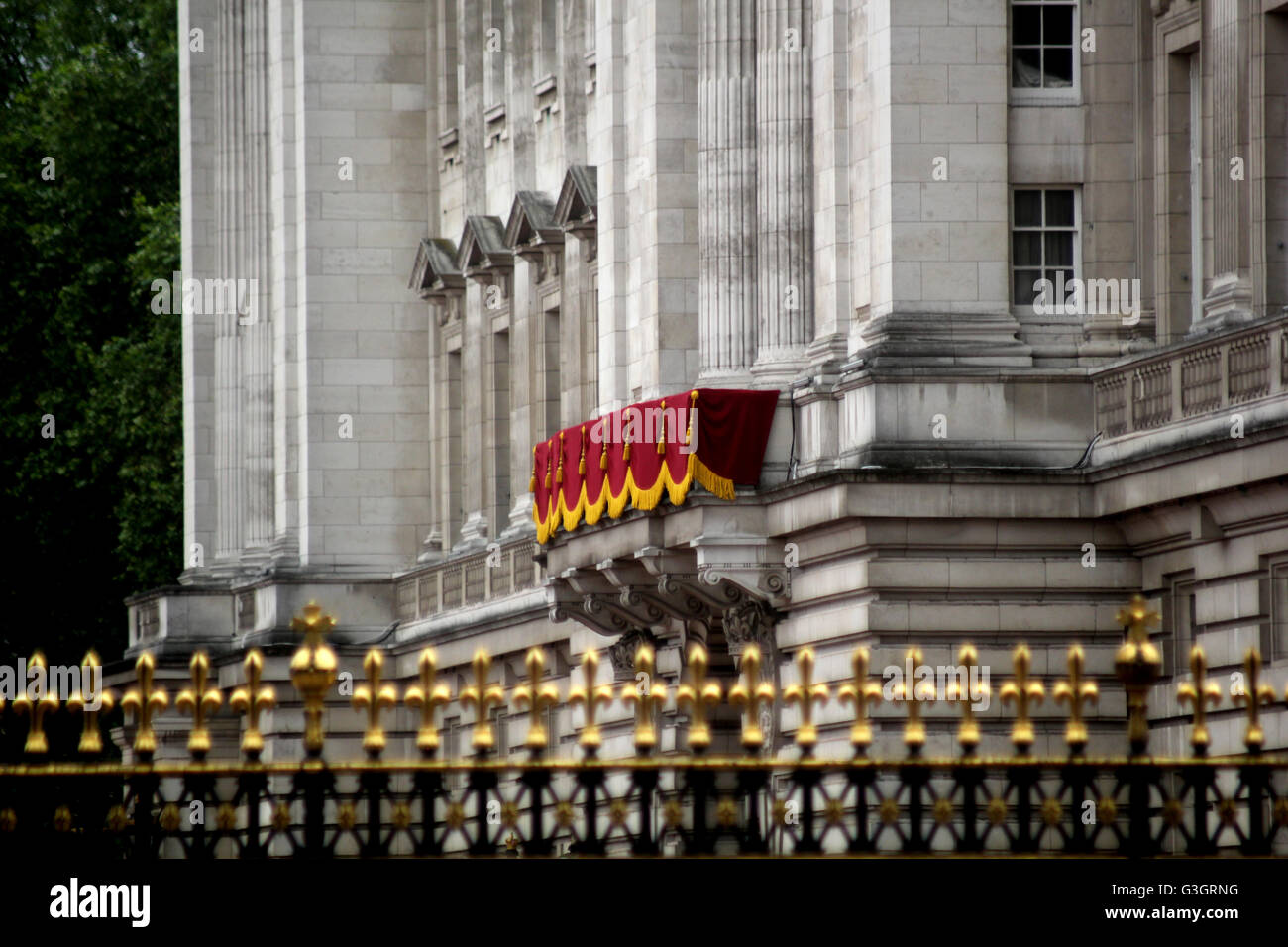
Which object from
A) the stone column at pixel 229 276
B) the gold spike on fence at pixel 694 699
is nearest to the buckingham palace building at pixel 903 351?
the gold spike on fence at pixel 694 699

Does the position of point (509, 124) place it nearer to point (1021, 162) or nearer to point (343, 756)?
point (343, 756)

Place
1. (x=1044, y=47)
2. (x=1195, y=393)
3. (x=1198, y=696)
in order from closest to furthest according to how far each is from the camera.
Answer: (x=1198, y=696)
(x=1195, y=393)
(x=1044, y=47)

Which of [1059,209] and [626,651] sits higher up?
[1059,209]

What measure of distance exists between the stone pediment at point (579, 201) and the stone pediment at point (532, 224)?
0.92 m

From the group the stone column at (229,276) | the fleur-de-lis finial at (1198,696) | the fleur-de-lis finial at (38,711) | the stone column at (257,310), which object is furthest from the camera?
the stone column at (229,276)

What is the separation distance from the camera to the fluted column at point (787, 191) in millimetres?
46531

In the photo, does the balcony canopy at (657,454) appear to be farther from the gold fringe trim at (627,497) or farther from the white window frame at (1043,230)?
the white window frame at (1043,230)

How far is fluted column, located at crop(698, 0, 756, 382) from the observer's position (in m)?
47.8

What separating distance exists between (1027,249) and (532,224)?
17614 mm

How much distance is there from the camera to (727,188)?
48000 mm

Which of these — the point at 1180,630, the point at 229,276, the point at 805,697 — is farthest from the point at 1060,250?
the point at 229,276

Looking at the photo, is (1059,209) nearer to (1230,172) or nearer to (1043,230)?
(1043,230)

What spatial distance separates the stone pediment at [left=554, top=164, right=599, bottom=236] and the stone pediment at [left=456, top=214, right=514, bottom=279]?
4207 millimetres
